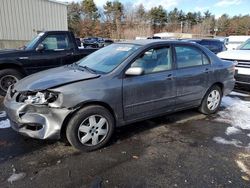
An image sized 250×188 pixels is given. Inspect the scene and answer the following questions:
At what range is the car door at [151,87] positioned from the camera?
3.93m

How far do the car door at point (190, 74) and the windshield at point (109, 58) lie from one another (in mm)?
960

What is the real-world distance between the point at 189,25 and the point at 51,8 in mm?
68762

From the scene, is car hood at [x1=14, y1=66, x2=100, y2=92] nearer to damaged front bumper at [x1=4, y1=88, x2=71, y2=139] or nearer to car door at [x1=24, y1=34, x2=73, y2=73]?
damaged front bumper at [x1=4, y1=88, x2=71, y2=139]

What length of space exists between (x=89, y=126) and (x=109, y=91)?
1.93 ft

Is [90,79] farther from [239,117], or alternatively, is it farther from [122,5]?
[122,5]

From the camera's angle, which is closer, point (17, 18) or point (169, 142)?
point (169, 142)

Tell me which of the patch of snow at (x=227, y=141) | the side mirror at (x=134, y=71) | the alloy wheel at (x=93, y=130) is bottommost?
the patch of snow at (x=227, y=141)

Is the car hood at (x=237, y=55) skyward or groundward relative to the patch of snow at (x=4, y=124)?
skyward

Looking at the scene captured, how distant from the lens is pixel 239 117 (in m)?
5.29

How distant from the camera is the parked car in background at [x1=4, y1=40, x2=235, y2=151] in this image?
3400mm

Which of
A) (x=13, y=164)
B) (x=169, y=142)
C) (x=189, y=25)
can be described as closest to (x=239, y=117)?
(x=169, y=142)

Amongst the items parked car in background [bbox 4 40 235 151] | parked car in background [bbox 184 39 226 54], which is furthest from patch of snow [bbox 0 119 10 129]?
parked car in background [bbox 184 39 226 54]

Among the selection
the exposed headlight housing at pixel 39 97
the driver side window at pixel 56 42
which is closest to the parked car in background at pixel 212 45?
the driver side window at pixel 56 42

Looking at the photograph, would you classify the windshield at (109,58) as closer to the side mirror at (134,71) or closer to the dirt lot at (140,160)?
the side mirror at (134,71)
